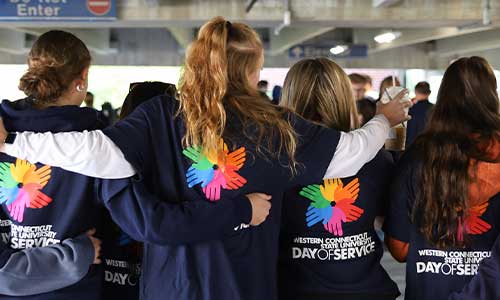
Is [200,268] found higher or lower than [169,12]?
lower

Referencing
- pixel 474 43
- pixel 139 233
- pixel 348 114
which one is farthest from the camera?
pixel 474 43

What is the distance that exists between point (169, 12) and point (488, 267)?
359 inches

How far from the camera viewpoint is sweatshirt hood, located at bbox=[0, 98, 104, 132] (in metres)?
2.05

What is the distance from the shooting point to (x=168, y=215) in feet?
6.20

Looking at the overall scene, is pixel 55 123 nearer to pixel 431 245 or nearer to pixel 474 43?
pixel 431 245

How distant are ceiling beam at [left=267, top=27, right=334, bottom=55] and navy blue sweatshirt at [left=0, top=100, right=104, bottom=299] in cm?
1182

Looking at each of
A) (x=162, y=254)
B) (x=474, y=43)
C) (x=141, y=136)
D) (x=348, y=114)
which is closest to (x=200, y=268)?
(x=162, y=254)

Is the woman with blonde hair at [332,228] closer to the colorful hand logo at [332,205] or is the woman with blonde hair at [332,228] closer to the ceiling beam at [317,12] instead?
the colorful hand logo at [332,205]

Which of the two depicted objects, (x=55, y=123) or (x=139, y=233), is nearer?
(x=139, y=233)

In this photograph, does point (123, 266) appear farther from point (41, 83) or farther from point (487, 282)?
point (487, 282)

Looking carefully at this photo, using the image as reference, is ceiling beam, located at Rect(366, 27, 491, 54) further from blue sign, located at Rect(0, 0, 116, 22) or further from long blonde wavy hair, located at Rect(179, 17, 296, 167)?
long blonde wavy hair, located at Rect(179, 17, 296, 167)

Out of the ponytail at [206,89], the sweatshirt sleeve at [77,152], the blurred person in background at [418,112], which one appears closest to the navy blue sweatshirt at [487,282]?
the ponytail at [206,89]

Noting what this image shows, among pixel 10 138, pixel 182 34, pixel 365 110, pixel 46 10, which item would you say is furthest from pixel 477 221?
pixel 182 34

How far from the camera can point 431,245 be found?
7.57 feet
